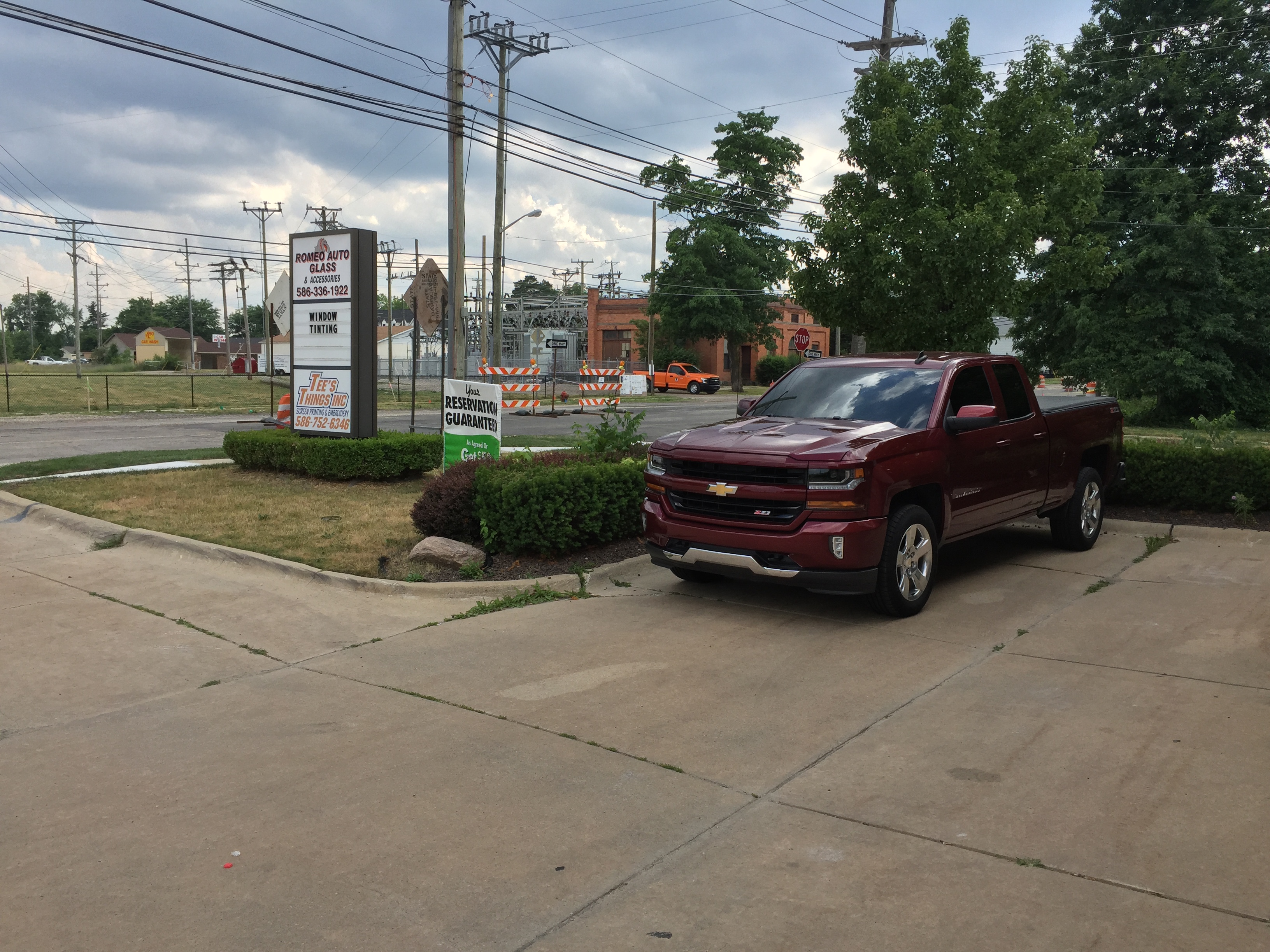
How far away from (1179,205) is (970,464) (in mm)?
26463

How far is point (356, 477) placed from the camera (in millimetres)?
13281

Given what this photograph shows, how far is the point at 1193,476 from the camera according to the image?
10750 mm

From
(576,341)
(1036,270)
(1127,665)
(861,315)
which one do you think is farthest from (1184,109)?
(576,341)

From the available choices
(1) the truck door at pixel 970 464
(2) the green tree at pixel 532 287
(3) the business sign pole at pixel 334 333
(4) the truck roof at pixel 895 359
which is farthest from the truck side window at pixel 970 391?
(2) the green tree at pixel 532 287

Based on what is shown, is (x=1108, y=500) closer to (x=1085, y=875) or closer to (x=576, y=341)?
(x=1085, y=875)

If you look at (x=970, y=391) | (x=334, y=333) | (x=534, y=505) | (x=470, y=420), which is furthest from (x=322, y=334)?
(x=970, y=391)

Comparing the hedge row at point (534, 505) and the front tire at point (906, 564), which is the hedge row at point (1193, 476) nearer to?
the front tire at point (906, 564)

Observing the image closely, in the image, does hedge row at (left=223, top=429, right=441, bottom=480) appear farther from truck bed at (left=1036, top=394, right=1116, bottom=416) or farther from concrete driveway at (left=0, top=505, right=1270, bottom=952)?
truck bed at (left=1036, top=394, right=1116, bottom=416)

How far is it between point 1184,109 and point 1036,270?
16117 millimetres

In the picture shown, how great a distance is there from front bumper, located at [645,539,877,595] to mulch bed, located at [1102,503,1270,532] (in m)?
5.18

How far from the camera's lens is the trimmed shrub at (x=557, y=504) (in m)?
8.39

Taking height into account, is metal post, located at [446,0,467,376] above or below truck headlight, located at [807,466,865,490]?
above

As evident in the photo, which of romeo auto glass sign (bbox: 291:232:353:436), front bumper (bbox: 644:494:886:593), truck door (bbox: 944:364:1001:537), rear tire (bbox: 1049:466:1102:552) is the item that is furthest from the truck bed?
romeo auto glass sign (bbox: 291:232:353:436)

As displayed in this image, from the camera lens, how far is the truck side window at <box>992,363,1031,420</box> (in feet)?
28.6
